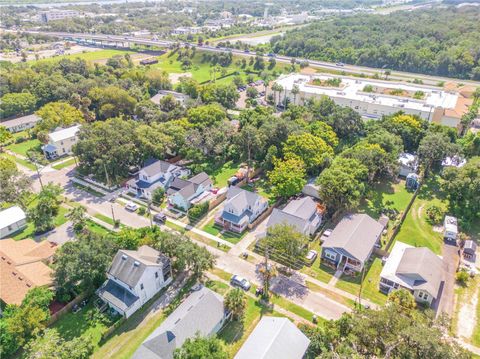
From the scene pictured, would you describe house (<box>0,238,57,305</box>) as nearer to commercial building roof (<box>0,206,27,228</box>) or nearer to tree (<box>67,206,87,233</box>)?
tree (<box>67,206,87,233</box>)

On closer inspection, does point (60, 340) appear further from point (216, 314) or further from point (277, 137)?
point (277, 137)

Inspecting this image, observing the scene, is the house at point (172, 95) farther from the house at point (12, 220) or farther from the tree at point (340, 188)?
the tree at point (340, 188)

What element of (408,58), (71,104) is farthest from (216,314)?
A: (408,58)

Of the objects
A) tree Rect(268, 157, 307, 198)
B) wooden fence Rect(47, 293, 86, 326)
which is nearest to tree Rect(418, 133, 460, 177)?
tree Rect(268, 157, 307, 198)

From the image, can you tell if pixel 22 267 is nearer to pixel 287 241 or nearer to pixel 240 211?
pixel 240 211

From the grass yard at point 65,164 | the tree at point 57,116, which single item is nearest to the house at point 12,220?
the grass yard at point 65,164
